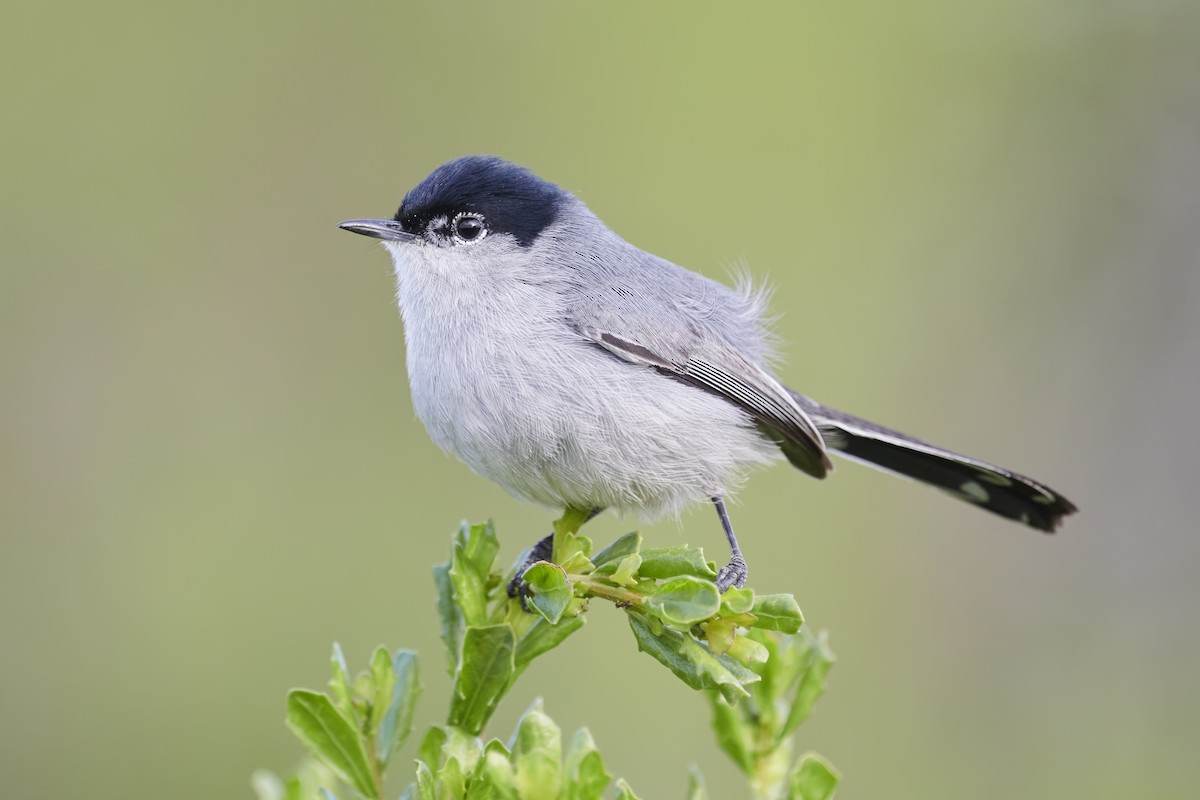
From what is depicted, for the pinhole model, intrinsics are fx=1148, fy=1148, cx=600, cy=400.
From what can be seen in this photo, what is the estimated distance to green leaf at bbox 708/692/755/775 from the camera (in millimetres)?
1944

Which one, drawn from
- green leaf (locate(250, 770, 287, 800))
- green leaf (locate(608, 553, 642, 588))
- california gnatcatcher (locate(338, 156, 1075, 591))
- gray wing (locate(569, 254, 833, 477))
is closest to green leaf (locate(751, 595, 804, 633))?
green leaf (locate(608, 553, 642, 588))

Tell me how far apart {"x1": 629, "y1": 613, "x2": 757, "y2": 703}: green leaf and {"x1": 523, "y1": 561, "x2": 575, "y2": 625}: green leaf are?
0.11 m

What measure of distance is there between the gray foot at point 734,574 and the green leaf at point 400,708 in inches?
46.0

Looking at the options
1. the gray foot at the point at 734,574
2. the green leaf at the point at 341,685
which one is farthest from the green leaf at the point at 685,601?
the gray foot at the point at 734,574

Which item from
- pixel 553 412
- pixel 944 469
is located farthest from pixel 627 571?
pixel 944 469

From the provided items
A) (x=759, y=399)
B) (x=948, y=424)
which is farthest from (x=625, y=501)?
(x=948, y=424)

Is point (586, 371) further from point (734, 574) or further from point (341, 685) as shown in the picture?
point (341, 685)

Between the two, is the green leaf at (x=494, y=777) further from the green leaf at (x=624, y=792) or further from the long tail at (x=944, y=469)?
the long tail at (x=944, y=469)

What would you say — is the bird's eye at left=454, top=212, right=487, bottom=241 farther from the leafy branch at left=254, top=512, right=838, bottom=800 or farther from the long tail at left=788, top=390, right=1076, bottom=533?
the leafy branch at left=254, top=512, right=838, bottom=800

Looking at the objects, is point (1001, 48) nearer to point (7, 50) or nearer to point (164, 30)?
point (164, 30)

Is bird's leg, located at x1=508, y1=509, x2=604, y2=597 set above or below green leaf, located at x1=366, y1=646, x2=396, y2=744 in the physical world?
above

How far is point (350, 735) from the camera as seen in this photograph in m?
1.62

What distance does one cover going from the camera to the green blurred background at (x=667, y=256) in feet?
14.6

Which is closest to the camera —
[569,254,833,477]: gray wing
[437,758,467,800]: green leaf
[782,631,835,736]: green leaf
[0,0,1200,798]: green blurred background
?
[437,758,467,800]: green leaf
